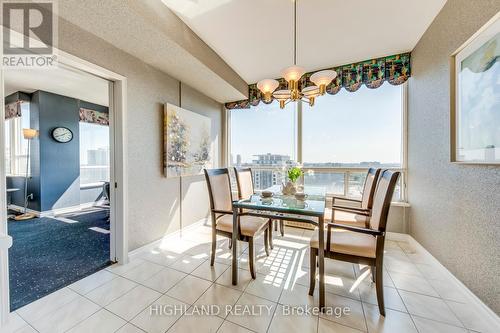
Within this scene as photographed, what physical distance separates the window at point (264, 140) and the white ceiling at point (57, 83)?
250 centimetres

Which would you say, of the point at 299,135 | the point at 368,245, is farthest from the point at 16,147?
the point at 368,245

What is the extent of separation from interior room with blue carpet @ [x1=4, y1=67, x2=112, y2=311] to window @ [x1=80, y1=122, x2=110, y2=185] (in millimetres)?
21

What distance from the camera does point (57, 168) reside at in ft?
13.9

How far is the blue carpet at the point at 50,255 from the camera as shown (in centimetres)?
179

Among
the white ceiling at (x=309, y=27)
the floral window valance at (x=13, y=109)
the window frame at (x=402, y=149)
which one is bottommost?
the window frame at (x=402, y=149)

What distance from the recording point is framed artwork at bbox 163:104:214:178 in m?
2.70

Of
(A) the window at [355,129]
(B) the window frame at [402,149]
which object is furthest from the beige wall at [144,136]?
(A) the window at [355,129]

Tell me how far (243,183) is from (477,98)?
95.0 inches

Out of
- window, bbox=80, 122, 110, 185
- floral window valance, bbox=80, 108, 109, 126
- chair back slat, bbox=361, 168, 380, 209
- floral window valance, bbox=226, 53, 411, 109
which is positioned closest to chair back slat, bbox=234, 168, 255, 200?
chair back slat, bbox=361, 168, 380, 209

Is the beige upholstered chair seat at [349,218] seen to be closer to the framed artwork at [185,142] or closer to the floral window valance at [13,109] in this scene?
the framed artwork at [185,142]

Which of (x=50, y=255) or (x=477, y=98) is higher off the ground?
(x=477, y=98)

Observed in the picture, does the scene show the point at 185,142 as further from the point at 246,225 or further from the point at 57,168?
the point at 57,168

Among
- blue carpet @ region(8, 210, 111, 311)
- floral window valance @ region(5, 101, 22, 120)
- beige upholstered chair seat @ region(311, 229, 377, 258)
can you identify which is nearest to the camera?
beige upholstered chair seat @ region(311, 229, 377, 258)

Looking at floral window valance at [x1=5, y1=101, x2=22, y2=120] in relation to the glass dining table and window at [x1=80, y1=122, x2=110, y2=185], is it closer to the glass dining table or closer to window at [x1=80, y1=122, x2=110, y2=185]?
window at [x1=80, y1=122, x2=110, y2=185]
